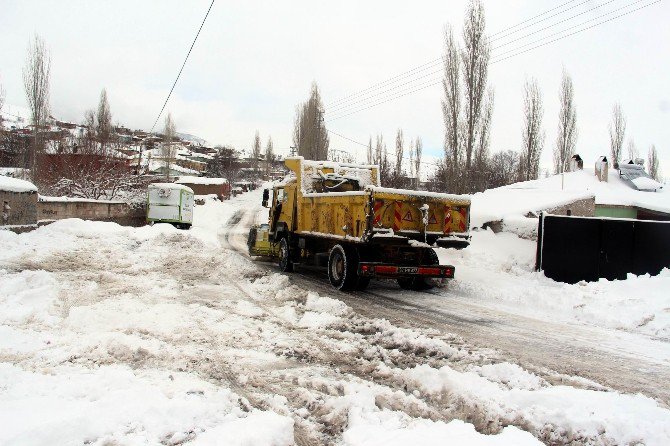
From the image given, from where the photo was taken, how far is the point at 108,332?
5660 millimetres

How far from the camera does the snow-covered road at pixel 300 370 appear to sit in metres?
3.50

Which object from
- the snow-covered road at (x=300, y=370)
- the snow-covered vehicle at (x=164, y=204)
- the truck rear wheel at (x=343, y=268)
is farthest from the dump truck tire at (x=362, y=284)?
Result: the snow-covered vehicle at (x=164, y=204)

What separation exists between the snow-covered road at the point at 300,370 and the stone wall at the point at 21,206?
7.71 metres

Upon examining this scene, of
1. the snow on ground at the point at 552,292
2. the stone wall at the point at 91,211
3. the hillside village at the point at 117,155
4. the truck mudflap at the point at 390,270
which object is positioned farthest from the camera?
the hillside village at the point at 117,155

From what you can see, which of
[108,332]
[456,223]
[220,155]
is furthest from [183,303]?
[220,155]

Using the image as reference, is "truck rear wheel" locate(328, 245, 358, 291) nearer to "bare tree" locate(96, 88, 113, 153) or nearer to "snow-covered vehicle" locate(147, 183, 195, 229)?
"snow-covered vehicle" locate(147, 183, 195, 229)

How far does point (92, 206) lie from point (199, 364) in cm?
2136

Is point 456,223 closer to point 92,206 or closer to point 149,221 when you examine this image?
point 92,206

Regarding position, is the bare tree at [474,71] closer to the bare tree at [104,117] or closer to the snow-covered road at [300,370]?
the snow-covered road at [300,370]

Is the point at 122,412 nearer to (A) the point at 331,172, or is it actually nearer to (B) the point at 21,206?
(A) the point at 331,172

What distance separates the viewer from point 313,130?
4656 centimetres

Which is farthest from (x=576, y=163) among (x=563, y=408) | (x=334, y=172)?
(x=563, y=408)

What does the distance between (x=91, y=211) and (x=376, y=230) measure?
18.9 meters

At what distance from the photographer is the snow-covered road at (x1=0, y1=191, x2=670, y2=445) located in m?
3.50
